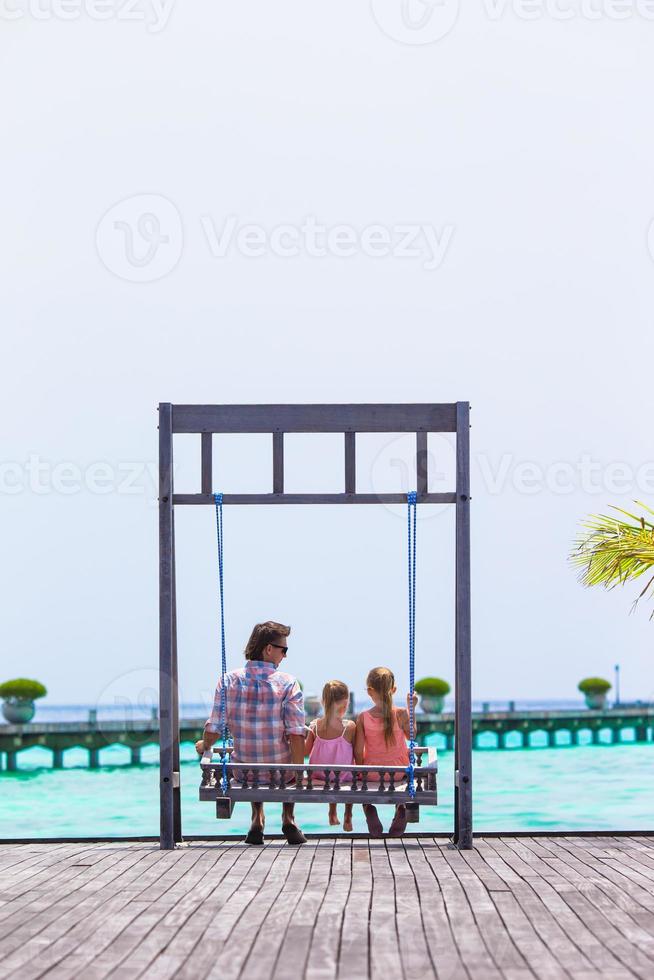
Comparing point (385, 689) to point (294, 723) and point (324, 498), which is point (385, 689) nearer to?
point (294, 723)

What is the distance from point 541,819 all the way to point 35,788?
16.5 metres

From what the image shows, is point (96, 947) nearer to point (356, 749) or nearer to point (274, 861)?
point (274, 861)

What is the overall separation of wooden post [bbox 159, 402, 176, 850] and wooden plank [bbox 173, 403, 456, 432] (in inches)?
11.8

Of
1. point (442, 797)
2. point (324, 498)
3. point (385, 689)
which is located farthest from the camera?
point (442, 797)

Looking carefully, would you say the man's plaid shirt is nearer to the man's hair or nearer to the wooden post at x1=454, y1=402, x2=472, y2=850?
the man's hair

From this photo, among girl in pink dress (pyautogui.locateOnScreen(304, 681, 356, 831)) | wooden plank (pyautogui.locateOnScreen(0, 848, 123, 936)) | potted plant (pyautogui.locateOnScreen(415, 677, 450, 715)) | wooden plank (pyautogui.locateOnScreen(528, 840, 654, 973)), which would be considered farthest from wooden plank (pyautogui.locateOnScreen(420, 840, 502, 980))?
potted plant (pyautogui.locateOnScreen(415, 677, 450, 715))

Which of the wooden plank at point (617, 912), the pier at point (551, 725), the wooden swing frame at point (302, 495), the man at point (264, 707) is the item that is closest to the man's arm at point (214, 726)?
the man at point (264, 707)

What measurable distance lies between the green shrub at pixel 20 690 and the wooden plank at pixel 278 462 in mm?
35981

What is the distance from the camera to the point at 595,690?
183ft

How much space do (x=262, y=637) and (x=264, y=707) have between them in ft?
1.24

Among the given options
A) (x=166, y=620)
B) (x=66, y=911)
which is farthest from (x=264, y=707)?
(x=66, y=911)

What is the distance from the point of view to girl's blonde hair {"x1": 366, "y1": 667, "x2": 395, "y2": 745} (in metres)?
8.25

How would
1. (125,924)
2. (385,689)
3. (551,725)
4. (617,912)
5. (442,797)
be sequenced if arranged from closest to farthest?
(125,924) → (617,912) → (385,689) → (442,797) → (551,725)

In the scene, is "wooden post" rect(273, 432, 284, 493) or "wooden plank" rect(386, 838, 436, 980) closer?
"wooden plank" rect(386, 838, 436, 980)
